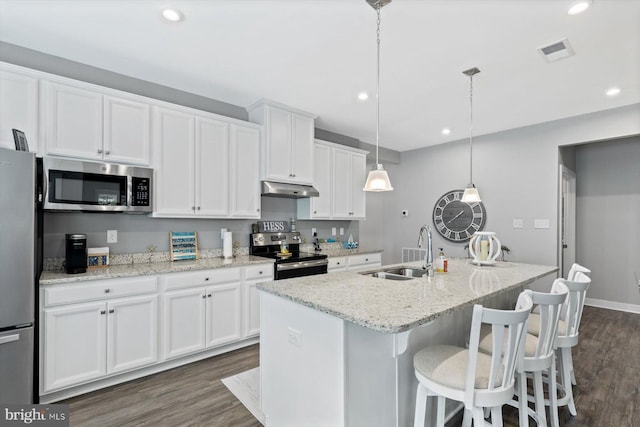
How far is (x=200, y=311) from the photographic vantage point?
293 cm

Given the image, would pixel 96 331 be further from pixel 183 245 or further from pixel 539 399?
pixel 539 399

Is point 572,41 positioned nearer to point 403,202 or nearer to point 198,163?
point 198,163

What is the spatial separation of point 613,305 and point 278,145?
5.43m

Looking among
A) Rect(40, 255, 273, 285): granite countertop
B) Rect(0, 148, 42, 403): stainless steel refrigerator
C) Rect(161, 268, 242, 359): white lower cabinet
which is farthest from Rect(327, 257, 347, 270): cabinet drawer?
Rect(0, 148, 42, 403): stainless steel refrigerator

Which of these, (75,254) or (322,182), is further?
(322,182)

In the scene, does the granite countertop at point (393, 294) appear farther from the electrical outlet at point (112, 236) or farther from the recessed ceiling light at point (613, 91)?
the recessed ceiling light at point (613, 91)

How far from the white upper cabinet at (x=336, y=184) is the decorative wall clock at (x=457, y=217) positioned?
147 centimetres

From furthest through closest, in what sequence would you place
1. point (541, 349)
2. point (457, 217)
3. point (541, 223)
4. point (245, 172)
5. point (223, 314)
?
point (457, 217), point (541, 223), point (245, 172), point (223, 314), point (541, 349)

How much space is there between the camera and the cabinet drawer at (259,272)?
3254mm

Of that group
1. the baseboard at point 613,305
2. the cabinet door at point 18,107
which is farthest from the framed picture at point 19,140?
the baseboard at point 613,305

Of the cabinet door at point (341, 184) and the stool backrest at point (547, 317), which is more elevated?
the cabinet door at point (341, 184)

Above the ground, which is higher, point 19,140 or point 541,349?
point 19,140

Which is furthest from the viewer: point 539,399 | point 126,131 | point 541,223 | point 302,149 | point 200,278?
point 541,223

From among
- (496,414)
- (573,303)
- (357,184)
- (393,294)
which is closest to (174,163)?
(393,294)
